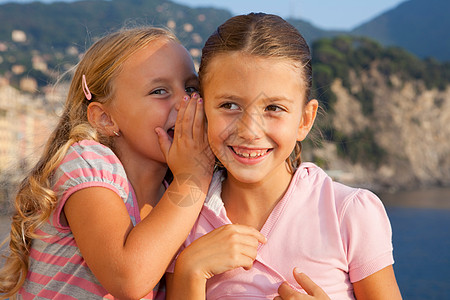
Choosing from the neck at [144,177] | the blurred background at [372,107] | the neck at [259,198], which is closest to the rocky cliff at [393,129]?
the blurred background at [372,107]

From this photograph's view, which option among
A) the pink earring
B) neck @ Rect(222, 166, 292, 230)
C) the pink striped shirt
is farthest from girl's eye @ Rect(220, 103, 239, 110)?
the pink earring

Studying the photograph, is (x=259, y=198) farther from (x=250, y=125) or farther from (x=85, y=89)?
(x=85, y=89)

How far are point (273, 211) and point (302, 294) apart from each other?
227 mm

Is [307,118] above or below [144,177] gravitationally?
above

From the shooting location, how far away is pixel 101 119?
1.52 metres

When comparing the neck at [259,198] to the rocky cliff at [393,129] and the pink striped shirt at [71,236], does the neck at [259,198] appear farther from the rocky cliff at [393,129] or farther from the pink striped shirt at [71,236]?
the rocky cliff at [393,129]

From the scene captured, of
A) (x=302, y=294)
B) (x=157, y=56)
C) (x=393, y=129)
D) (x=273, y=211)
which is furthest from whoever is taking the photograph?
(x=393, y=129)

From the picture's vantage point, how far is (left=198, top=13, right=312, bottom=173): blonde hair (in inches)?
46.9

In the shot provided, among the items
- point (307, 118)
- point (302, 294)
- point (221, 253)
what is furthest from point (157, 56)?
point (302, 294)

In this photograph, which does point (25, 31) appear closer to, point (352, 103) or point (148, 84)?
point (352, 103)

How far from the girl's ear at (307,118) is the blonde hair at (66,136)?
1.60ft

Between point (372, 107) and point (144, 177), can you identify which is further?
point (372, 107)

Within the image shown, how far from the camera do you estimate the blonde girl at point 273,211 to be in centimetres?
117

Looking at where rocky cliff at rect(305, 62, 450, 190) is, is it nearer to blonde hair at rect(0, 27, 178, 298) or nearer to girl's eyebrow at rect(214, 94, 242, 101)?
blonde hair at rect(0, 27, 178, 298)
